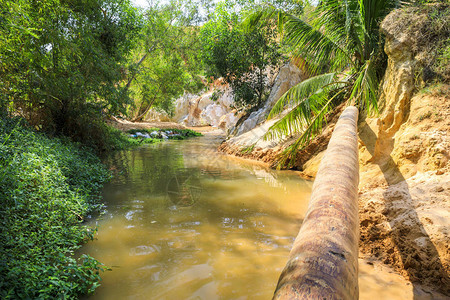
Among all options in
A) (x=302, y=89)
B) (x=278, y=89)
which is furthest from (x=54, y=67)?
(x=278, y=89)

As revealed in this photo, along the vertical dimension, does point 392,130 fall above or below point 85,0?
below

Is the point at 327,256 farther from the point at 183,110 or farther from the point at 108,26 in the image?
the point at 183,110

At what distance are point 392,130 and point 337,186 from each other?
384 centimetres

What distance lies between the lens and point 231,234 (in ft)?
10.6

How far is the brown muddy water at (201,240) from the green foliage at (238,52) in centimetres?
905

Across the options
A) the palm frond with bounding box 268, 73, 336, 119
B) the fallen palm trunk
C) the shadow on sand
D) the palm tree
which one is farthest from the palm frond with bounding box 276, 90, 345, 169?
the fallen palm trunk

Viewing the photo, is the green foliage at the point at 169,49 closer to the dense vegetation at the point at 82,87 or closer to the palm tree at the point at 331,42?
the dense vegetation at the point at 82,87

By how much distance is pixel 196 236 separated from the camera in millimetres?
3158

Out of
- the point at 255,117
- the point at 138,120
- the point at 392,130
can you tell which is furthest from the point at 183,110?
the point at 392,130

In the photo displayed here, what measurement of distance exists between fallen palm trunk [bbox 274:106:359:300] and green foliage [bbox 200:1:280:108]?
40.8 feet

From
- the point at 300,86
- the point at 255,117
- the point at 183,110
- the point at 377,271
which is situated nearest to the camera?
the point at 377,271

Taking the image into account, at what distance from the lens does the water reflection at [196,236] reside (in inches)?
88.9

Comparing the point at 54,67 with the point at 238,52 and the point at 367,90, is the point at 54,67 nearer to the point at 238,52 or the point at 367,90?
the point at 367,90

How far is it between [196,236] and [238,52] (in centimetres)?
1162
